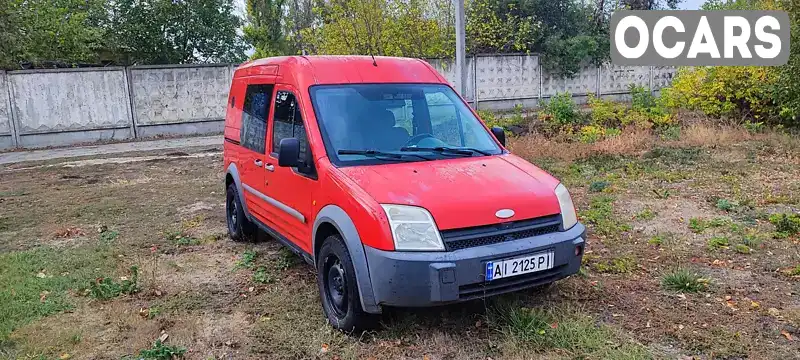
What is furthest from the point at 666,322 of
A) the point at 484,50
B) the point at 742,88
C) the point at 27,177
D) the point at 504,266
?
the point at 484,50

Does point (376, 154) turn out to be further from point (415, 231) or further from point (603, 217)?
point (603, 217)

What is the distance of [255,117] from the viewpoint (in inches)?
224

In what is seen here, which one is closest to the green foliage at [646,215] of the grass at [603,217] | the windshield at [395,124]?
the grass at [603,217]

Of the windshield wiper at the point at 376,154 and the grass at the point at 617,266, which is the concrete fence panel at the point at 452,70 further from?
the windshield wiper at the point at 376,154

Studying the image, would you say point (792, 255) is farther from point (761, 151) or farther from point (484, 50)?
point (484, 50)

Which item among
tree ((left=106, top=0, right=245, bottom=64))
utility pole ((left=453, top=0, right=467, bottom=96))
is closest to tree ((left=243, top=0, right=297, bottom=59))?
tree ((left=106, top=0, right=245, bottom=64))

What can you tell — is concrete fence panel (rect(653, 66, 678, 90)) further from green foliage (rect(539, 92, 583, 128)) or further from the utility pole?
the utility pole

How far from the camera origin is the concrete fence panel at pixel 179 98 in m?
17.4

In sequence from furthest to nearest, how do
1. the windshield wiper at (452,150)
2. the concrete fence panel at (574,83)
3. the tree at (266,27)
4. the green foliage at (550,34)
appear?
1. the tree at (266,27)
2. the concrete fence panel at (574,83)
3. the green foliage at (550,34)
4. the windshield wiper at (452,150)

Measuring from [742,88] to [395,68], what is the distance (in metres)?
10.3

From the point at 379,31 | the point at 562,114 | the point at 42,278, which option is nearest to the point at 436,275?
the point at 42,278

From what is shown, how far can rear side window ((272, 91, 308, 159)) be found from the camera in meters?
4.59

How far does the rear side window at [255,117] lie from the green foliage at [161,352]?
6.74 feet

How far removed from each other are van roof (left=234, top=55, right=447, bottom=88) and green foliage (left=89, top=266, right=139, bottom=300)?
2.25m
